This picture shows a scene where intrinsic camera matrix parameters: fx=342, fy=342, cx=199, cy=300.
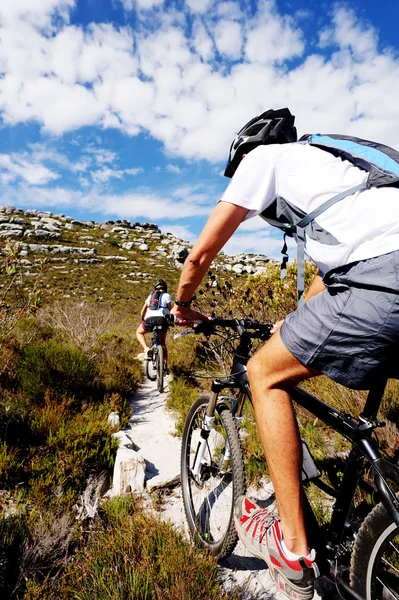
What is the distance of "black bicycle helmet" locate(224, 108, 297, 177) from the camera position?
182cm

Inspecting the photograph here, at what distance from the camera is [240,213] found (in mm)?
1584

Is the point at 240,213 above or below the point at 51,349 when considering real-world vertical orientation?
above

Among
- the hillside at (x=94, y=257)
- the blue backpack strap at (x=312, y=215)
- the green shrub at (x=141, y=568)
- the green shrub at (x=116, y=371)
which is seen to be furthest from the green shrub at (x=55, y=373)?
the hillside at (x=94, y=257)

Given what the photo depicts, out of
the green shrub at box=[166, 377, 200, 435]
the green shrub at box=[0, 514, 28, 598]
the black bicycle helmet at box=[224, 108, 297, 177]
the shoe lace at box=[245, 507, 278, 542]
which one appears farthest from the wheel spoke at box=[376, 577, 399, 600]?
the green shrub at box=[166, 377, 200, 435]

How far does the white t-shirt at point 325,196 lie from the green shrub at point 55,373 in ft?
13.1

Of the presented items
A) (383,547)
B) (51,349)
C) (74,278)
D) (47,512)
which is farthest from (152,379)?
(74,278)

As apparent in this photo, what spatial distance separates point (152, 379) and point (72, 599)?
5.94 metres

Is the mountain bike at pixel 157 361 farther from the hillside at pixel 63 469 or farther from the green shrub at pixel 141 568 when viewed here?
the green shrub at pixel 141 568

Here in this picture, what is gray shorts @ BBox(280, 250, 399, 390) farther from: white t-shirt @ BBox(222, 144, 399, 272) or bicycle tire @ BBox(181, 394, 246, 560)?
bicycle tire @ BBox(181, 394, 246, 560)

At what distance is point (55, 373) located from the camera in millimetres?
4875

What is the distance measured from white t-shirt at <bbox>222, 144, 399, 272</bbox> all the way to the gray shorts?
0.23 ft

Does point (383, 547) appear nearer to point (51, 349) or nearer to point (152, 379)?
point (51, 349)

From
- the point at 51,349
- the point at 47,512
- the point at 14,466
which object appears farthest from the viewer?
the point at 51,349

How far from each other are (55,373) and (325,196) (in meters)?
4.55
